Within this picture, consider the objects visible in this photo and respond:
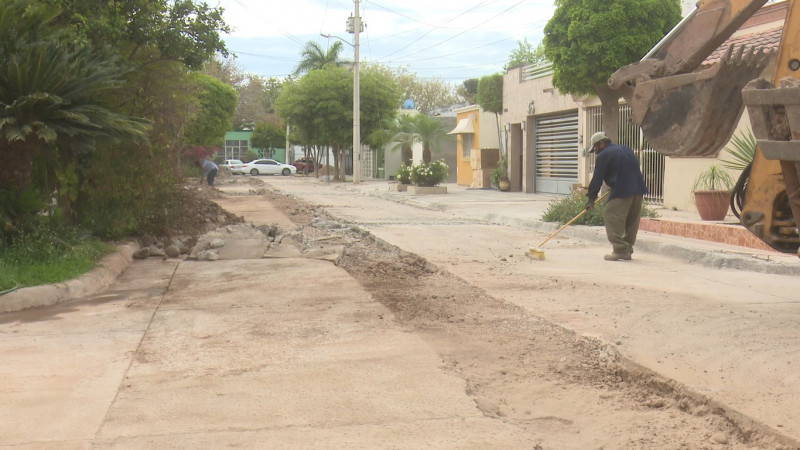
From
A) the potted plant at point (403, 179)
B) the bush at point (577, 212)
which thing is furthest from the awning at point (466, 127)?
the bush at point (577, 212)

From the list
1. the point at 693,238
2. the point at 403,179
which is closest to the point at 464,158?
the point at 403,179

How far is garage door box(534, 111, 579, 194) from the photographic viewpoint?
30.6 metres

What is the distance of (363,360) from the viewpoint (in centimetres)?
628

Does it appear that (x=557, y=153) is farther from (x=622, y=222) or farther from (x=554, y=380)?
(x=554, y=380)

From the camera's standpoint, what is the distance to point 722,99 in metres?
5.75

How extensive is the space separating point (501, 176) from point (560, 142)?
4.44 metres

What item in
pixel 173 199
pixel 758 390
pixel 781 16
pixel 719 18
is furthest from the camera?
pixel 781 16

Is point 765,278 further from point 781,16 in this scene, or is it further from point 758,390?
point 781,16

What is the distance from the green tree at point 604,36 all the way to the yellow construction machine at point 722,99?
13.5m

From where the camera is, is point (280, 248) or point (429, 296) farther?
point (280, 248)

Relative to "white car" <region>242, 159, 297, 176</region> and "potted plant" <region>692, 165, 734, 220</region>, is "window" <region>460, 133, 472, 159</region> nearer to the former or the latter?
"potted plant" <region>692, 165, 734, 220</region>

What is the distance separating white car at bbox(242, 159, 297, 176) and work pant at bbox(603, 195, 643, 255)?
2289 inches

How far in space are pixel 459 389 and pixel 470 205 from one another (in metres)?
20.5

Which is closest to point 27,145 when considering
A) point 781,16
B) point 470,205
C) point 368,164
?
point 781,16
